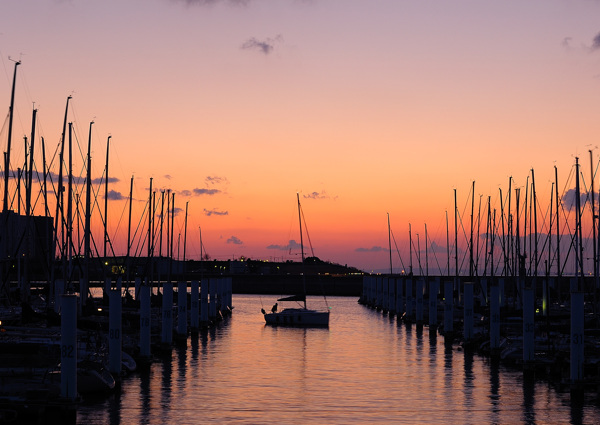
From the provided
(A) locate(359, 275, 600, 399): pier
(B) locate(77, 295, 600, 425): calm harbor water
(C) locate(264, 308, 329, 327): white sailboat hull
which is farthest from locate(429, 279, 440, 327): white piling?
(C) locate(264, 308, 329, 327): white sailboat hull

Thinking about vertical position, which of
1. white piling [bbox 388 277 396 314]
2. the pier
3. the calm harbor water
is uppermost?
white piling [bbox 388 277 396 314]

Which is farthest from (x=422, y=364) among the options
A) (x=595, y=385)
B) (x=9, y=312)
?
(x=9, y=312)

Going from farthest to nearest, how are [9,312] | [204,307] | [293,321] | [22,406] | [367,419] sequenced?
[293,321] → [204,307] → [9,312] → [367,419] → [22,406]

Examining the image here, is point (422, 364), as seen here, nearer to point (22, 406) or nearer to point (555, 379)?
point (555, 379)

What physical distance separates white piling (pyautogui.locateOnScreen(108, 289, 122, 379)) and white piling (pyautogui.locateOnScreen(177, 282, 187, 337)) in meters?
20.3

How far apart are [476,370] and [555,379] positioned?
693 centimetres

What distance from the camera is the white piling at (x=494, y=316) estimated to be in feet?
191

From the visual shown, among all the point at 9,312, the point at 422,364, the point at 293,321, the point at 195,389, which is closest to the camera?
the point at 195,389

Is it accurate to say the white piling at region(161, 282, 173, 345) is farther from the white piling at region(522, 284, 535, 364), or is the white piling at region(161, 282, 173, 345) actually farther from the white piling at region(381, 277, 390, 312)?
the white piling at region(381, 277, 390, 312)

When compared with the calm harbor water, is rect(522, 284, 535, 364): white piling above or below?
above

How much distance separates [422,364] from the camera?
60031mm

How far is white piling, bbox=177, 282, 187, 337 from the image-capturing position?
66062mm

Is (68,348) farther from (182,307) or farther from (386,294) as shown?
(386,294)

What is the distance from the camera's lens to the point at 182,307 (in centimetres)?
6762
